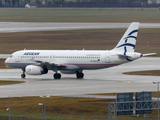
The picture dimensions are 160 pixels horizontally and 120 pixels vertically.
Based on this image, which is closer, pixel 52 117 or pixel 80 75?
pixel 52 117

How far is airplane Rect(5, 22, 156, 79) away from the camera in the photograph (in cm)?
7031

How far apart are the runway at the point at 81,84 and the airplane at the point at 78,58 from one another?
5.56 feet

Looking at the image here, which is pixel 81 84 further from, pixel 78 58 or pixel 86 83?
pixel 78 58

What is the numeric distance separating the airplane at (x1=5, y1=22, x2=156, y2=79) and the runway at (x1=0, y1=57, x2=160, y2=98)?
169 cm

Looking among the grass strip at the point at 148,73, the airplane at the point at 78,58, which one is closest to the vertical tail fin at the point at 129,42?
the airplane at the point at 78,58

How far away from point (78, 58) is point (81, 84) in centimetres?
655

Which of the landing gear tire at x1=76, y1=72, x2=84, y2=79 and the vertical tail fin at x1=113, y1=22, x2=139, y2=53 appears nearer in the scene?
the vertical tail fin at x1=113, y1=22, x2=139, y2=53

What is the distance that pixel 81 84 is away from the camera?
217ft

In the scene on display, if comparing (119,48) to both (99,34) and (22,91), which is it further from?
(99,34)

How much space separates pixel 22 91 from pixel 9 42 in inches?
3030

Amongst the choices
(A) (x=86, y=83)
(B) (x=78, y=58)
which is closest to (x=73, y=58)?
(B) (x=78, y=58)

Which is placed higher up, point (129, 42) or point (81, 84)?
point (129, 42)

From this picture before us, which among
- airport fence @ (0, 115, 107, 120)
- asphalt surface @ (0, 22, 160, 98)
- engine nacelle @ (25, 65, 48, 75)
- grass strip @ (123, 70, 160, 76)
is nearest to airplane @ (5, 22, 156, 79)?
engine nacelle @ (25, 65, 48, 75)

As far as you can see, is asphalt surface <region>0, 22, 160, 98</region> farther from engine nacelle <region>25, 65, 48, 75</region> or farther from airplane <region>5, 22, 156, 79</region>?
airplane <region>5, 22, 156, 79</region>
